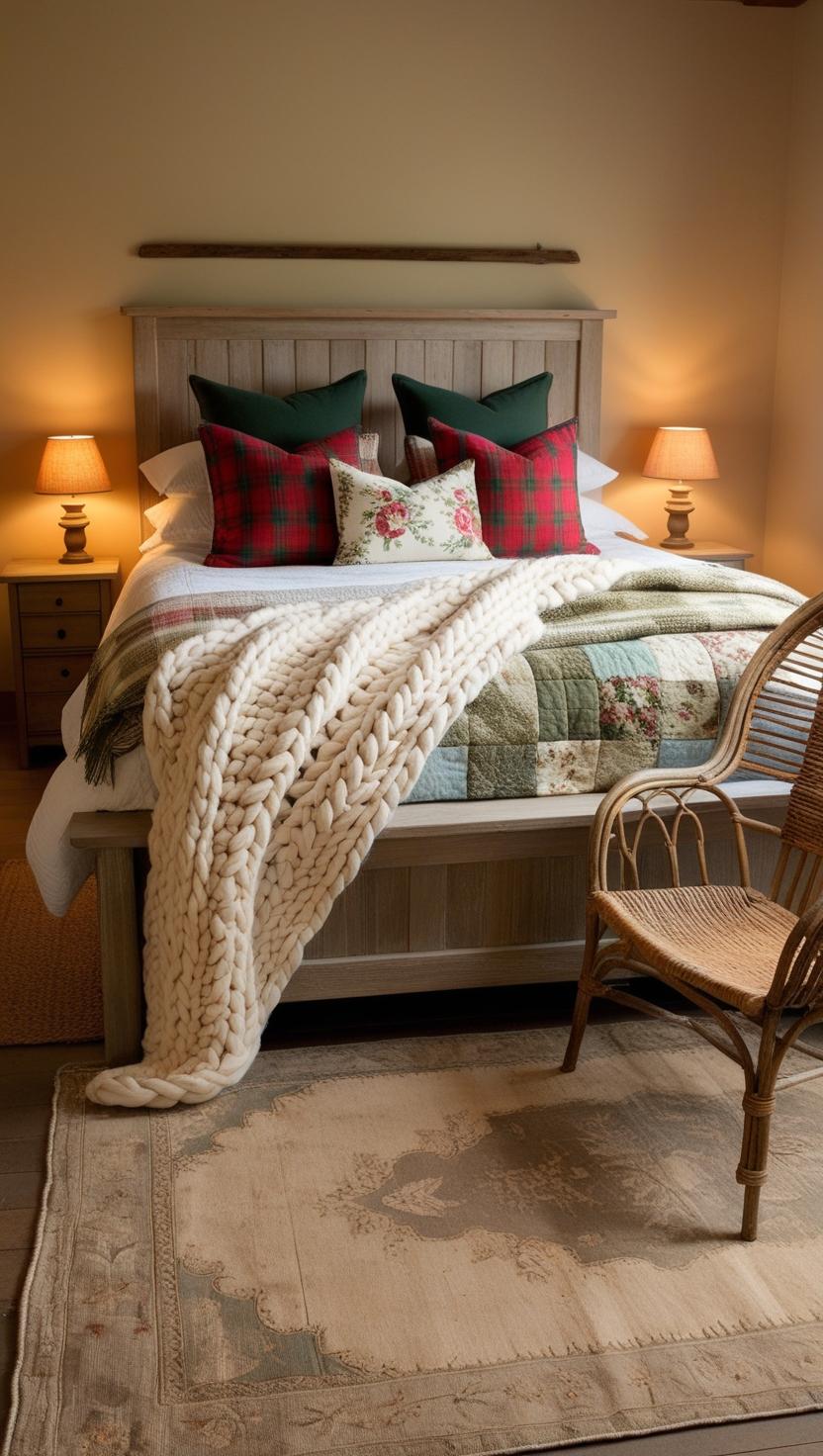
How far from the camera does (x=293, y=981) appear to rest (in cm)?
236

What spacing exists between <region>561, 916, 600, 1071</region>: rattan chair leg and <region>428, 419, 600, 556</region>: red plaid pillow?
1591mm

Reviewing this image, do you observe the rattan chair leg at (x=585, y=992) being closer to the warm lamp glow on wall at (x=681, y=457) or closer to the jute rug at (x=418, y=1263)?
the jute rug at (x=418, y=1263)

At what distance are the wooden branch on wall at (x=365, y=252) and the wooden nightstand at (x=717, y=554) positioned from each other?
3.44 feet

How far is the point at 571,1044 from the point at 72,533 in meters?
2.56

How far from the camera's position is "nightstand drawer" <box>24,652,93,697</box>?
399 cm

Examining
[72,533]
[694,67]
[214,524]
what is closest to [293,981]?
[214,524]

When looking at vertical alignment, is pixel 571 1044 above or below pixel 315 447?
below

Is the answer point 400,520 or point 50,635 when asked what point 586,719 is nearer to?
point 400,520

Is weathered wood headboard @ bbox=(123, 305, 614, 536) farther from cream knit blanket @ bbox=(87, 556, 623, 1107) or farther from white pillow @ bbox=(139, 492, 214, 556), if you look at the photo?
cream knit blanket @ bbox=(87, 556, 623, 1107)

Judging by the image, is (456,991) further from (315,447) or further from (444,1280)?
(315,447)

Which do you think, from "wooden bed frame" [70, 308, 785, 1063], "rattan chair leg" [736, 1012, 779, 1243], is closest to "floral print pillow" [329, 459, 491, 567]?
"wooden bed frame" [70, 308, 785, 1063]

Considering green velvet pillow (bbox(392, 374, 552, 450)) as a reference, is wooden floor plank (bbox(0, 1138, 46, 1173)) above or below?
below

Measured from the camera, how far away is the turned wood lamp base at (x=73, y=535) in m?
4.13

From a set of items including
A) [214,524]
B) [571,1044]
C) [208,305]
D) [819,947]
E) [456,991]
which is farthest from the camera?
[208,305]
